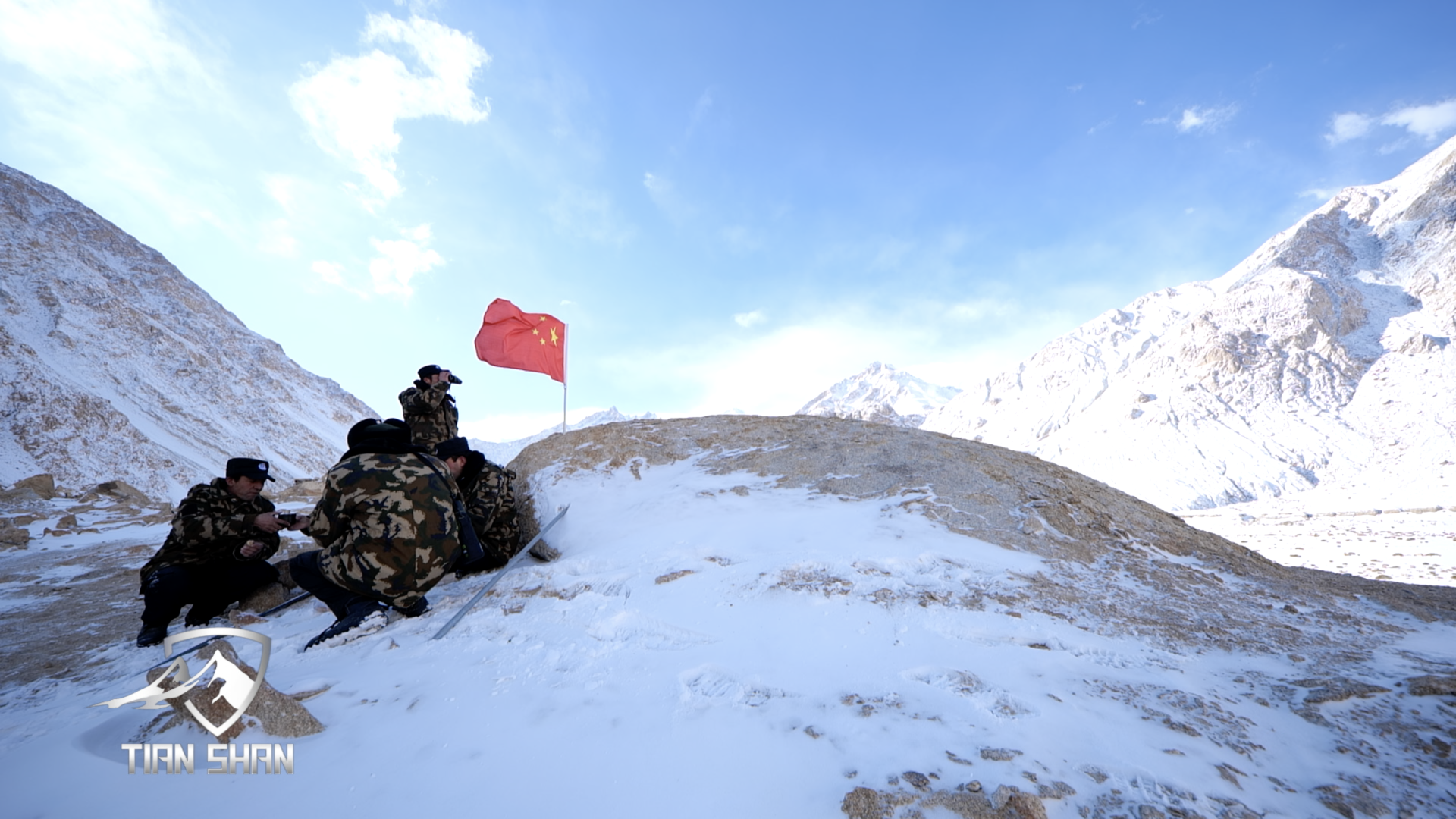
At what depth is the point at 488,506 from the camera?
5.89 m

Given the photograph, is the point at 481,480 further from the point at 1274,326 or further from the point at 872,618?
the point at 1274,326

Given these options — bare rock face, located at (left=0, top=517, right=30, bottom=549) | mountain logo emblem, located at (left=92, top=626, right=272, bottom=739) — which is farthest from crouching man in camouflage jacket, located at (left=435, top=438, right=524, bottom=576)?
bare rock face, located at (left=0, top=517, right=30, bottom=549)

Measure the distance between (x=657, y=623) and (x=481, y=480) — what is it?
316cm

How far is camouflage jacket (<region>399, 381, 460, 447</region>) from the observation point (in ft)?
24.3

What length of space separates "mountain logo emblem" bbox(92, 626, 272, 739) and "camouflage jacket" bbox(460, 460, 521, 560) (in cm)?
327

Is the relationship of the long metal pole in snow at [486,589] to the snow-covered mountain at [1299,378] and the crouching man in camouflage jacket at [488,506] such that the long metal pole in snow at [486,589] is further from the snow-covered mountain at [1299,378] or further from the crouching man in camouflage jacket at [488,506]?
the snow-covered mountain at [1299,378]

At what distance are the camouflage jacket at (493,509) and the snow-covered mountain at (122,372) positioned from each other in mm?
35604

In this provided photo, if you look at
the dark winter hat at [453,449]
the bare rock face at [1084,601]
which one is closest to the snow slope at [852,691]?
the bare rock face at [1084,601]

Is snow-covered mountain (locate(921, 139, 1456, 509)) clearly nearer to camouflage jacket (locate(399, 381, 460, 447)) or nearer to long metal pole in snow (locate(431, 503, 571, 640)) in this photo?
long metal pole in snow (locate(431, 503, 571, 640))

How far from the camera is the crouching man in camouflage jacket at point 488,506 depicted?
5539 millimetres

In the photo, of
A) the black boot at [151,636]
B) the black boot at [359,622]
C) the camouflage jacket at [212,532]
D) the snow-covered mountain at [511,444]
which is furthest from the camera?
the snow-covered mountain at [511,444]

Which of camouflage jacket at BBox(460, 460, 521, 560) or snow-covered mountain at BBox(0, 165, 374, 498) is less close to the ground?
snow-covered mountain at BBox(0, 165, 374, 498)

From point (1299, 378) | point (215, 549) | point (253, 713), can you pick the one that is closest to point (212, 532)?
point (215, 549)

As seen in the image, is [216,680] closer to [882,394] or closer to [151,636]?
[151,636]
